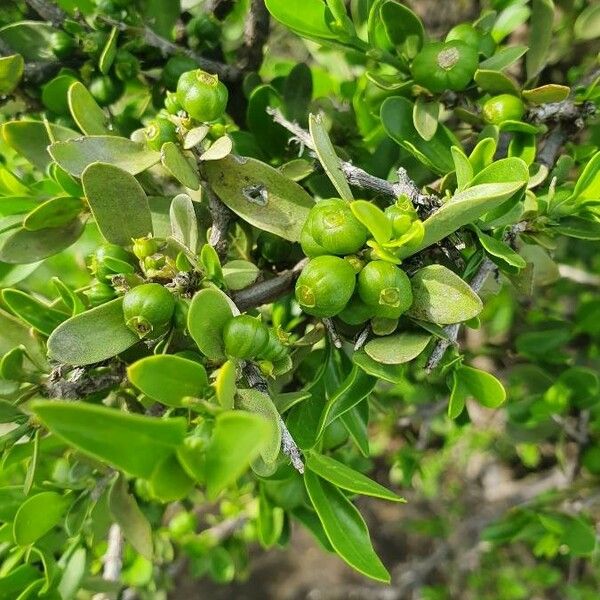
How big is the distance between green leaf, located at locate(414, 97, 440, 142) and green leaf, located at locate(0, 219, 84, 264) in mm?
745

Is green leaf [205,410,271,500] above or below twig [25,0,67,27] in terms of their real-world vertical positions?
below

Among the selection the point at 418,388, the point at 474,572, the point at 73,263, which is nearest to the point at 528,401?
the point at 418,388

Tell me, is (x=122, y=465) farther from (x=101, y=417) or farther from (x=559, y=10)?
(x=559, y=10)

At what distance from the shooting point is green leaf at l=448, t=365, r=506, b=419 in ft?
4.05

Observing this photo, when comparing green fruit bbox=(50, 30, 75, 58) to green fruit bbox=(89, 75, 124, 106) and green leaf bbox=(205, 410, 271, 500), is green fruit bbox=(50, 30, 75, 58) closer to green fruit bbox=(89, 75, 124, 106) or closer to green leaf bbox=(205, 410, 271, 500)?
green fruit bbox=(89, 75, 124, 106)

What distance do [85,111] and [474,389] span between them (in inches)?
36.9

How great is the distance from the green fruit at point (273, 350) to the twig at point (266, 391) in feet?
0.09

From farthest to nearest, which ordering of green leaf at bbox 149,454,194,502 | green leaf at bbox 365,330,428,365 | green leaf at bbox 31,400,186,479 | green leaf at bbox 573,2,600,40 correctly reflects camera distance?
green leaf at bbox 573,2,600,40
green leaf at bbox 365,330,428,365
green leaf at bbox 149,454,194,502
green leaf at bbox 31,400,186,479

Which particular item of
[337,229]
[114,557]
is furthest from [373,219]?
[114,557]

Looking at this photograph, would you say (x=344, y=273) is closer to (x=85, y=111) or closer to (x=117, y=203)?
(x=117, y=203)

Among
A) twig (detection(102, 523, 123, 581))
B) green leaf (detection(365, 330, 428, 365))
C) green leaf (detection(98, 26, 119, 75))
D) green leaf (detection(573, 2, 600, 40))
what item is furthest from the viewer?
twig (detection(102, 523, 123, 581))

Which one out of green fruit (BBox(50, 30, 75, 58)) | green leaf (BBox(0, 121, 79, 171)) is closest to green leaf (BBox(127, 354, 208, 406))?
green leaf (BBox(0, 121, 79, 171))

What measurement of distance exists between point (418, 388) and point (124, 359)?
1.45 m

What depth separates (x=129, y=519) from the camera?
1.47 m
